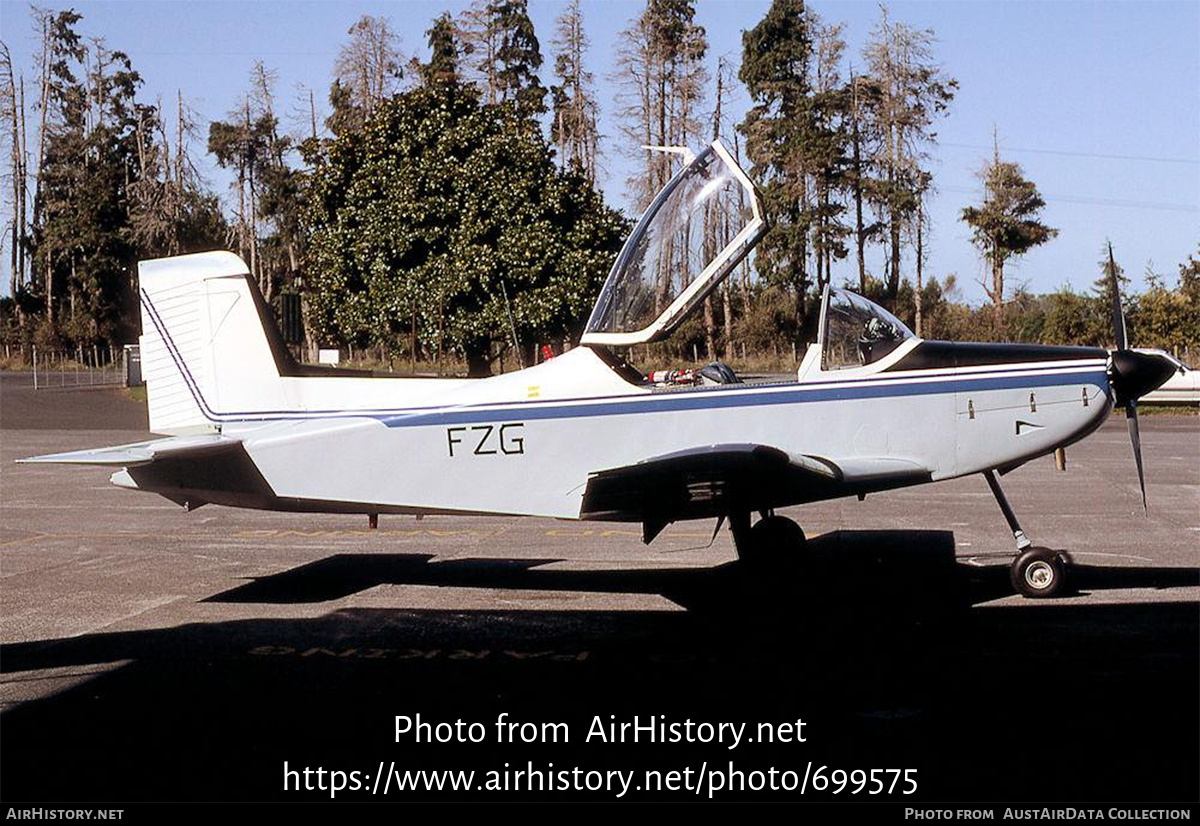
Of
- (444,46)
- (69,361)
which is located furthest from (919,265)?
(69,361)

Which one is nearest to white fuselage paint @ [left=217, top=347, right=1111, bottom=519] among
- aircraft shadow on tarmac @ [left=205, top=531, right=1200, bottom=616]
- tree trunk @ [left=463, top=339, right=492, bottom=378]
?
aircraft shadow on tarmac @ [left=205, top=531, right=1200, bottom=616]

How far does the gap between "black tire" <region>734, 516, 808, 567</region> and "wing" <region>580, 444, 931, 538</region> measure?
0.57 meters

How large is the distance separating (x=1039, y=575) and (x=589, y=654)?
378cm

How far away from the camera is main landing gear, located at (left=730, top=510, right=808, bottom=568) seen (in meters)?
9.32

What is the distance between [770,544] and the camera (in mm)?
9422

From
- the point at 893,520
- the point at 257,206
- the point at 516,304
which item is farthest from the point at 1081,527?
the point at 257,206

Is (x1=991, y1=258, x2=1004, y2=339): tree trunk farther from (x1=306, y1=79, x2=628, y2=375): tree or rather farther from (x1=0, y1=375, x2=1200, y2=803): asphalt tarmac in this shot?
(x1=0, y1=375, x2=1200, y2=803): asphalt tarmac

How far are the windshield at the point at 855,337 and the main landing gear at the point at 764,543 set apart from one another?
4.41ft

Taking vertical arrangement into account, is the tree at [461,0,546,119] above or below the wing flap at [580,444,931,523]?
above

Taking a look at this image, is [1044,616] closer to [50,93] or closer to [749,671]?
[749,671]

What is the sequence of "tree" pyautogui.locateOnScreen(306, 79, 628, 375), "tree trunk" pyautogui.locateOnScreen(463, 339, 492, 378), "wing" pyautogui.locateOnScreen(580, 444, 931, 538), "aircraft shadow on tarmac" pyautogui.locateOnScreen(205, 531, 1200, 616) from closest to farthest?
"wing" pyautogui.locateOnScreen(580, 444, 931, 538) → "aircraft shadow on tarmac" pyautogui.locateOnScreen(205, 531, 1200, 616) → "tree" pyautogui.locateOnScreen(306, 79, 628, 375) → "tree trunk" pyautogui.locateOnScreen(463, 339, 492, 378)

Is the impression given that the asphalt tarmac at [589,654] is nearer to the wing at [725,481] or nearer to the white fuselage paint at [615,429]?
the wing at [725,481]

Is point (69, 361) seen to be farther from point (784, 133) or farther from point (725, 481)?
point (725, 481)

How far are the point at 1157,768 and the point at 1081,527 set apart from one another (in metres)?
8.13
